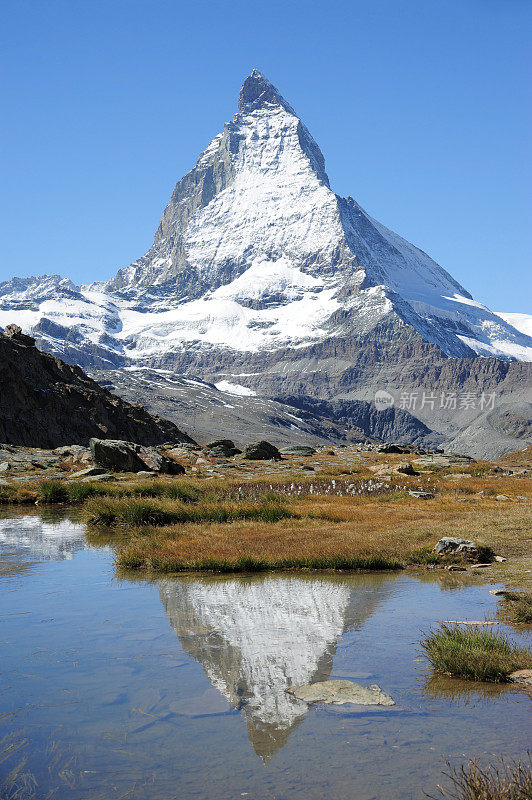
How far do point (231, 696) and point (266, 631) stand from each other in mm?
2829

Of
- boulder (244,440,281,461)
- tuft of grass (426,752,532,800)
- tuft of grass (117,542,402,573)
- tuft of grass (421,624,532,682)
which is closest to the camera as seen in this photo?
tuft of grass (426,752,532,800)

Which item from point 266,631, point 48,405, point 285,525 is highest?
point 48,405

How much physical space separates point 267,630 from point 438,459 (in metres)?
69.6

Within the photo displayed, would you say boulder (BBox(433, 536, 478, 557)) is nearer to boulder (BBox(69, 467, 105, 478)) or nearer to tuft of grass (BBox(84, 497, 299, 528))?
tuft of grass (BBox(84, 497, 299, 528))

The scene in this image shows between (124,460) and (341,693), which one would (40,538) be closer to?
(341,693)

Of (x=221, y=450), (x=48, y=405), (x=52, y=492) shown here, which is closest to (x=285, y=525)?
(x=52, y=492)

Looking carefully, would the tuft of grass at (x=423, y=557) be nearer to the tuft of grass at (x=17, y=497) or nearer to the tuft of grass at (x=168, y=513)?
the tuft of grass at (x=168, y=513)

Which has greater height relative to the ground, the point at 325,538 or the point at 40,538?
the point at 325,538

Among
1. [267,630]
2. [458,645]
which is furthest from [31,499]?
[458,645]

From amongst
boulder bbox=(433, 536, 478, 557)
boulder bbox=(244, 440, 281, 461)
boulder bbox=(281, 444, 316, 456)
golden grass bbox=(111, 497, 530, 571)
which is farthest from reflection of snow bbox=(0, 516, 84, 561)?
boulder bbox=(281, 444, 316, 456)

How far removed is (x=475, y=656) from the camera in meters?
9.25

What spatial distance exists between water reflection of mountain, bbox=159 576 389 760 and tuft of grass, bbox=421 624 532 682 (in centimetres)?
161

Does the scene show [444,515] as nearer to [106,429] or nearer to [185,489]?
[185,489]

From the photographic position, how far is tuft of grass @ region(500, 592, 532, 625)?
39.0 feet
